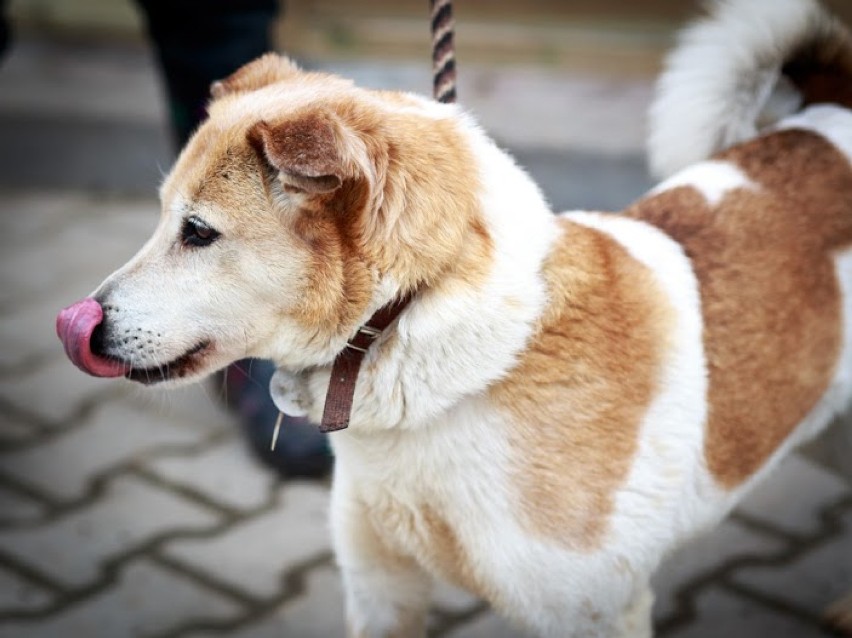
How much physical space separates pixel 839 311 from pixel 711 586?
2.58ft

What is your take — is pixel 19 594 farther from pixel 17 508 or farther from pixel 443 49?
pixel 443 49

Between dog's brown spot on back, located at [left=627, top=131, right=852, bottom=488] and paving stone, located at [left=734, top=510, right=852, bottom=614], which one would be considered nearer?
dog's brown spot on back, located at [left=627, top=131, right=852, bottom=488]

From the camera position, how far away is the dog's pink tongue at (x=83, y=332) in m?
1.61

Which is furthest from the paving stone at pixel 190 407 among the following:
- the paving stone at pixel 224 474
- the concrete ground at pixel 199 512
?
the paving stone at pixel 224 474

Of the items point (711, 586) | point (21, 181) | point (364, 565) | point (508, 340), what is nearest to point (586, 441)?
point (508, 340)

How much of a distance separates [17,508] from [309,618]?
84 centimetres

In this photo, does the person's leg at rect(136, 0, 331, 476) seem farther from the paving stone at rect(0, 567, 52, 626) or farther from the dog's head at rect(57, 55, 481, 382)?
the dog's head at rect(57, 55, 481, 382)

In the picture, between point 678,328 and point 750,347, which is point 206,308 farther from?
point 750,347

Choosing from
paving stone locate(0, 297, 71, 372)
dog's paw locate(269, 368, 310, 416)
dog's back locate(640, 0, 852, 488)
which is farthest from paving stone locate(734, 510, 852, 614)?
paving stone locate(0, 297, 71, 372)

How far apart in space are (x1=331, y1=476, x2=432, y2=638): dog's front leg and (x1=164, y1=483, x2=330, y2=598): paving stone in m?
0.56

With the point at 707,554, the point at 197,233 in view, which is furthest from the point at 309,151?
the point at 707,554

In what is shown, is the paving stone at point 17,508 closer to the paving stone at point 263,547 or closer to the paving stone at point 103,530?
the paving stone at point 103,530

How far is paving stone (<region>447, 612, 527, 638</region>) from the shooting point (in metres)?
2.37

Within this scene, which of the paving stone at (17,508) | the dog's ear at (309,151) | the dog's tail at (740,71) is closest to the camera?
the dog's ear at (309,151)
